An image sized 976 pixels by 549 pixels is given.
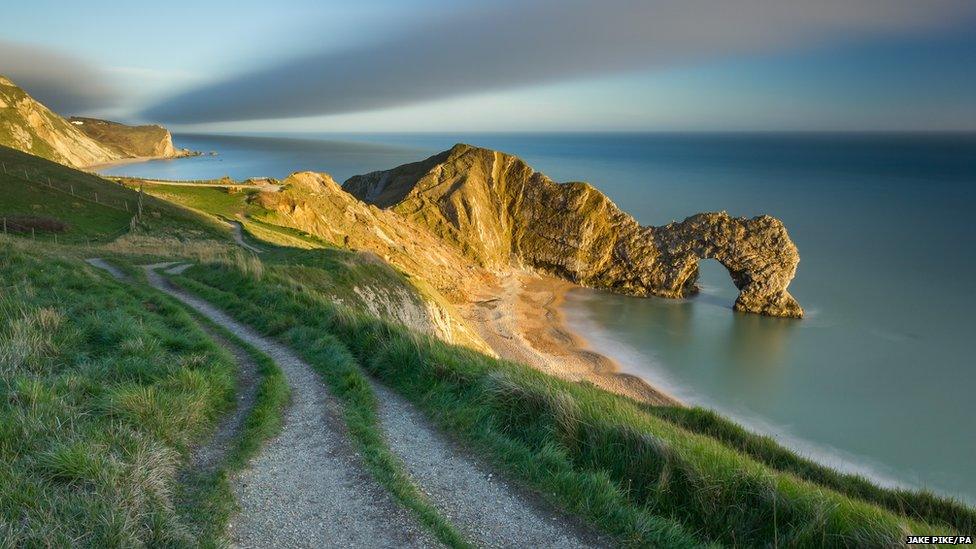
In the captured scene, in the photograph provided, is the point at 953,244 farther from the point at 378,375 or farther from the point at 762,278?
the point at 378,375

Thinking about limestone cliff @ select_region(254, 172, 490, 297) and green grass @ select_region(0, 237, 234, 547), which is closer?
green grass @ select_region(0, 237, 234, 547)

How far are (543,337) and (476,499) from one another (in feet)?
159

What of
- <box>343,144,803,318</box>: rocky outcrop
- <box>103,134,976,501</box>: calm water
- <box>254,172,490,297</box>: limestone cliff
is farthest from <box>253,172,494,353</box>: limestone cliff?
<box>103,134,976,501</box>: calm water

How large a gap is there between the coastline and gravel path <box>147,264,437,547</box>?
89.3 feet

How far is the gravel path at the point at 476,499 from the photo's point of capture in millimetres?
7285

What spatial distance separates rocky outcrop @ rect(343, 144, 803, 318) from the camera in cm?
7012

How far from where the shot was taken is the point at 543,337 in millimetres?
56062

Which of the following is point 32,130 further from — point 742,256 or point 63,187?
point 742,256

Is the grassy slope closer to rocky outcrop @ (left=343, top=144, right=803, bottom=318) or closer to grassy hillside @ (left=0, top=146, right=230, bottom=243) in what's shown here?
grassy hillside @ (left=0, top=146, right=230, bottom=243)

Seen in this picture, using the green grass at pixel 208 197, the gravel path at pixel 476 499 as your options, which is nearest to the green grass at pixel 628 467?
the gravel path at pixel 476 499

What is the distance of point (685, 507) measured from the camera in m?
8.08

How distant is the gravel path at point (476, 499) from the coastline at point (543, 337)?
26498mm

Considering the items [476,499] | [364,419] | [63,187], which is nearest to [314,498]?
[476,499]

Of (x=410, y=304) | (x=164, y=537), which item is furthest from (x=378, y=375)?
(x=410, y=304)
